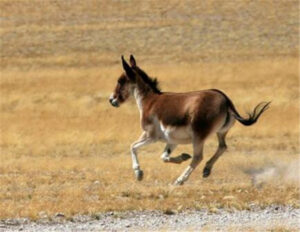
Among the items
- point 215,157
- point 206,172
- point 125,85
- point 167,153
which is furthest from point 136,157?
point 125,85

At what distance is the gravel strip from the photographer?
12008mm

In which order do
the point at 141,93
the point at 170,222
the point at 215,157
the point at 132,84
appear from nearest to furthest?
the point at 170,222 < the point at 215,157 < the point at 141,93 < the point at 132,84

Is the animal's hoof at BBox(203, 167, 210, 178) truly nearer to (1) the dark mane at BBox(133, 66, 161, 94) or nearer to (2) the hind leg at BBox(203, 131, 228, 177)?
(2) the hind leg at BBox(203, 131, 228, 177)

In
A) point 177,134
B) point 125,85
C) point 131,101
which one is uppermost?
point 125,85

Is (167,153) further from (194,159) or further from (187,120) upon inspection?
(187,120)

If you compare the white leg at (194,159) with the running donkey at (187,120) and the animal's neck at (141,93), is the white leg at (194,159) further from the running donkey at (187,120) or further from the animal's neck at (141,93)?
the animal's neck at (141,93)

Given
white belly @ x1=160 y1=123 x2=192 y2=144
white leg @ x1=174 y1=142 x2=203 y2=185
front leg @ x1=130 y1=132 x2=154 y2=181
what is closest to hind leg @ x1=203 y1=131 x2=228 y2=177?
white leg @ x1=174 y1=142 x2=203 y2=185

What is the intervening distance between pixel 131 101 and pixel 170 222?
21.8ft

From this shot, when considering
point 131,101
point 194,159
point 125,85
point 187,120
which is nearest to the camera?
point 187,120

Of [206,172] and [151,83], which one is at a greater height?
[151,83]

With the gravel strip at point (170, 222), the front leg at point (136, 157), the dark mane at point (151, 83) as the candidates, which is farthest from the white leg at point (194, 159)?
the gravel strip at point (170, 222)

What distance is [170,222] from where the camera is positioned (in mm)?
12562

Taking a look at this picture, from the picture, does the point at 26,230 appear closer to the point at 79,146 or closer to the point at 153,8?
the point at 79,146

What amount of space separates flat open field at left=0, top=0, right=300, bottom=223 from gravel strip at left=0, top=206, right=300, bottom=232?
0.50 m
